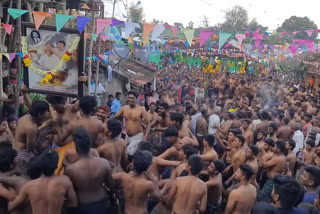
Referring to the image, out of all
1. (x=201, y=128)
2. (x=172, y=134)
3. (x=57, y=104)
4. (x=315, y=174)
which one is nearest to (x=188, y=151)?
(x=172, y=134)

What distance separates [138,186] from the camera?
4512mm

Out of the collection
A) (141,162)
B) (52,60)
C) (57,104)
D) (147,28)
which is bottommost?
(141,162)

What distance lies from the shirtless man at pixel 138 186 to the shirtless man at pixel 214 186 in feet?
3.56

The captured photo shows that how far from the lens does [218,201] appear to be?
18.6 feet

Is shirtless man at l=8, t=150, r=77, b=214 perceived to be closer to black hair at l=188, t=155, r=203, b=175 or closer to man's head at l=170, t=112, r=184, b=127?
black hair at l=188, t=155, r=203, b=175

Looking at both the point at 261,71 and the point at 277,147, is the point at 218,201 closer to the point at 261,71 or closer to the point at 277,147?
the point at 277,147

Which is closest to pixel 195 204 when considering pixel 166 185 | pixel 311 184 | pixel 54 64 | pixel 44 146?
pixel 166 185

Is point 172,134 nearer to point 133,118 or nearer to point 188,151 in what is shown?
point 188,151

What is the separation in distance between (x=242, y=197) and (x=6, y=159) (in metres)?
2.86

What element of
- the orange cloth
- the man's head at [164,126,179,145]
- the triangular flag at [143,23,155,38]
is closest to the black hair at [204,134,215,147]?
the man's head at [164,126,179,145]

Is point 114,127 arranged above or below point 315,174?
above

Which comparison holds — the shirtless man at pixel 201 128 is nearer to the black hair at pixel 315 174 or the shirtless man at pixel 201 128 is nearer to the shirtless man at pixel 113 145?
the shirtless man at pixel 113 145

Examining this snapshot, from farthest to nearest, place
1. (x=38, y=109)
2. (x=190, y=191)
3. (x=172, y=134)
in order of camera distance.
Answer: (x=172, y=134), (x=38, y=109), (x=190, y=191)

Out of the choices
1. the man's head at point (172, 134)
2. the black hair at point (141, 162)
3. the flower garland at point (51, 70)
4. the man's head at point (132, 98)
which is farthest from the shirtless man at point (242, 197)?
the flower garland at point (51, 70)
